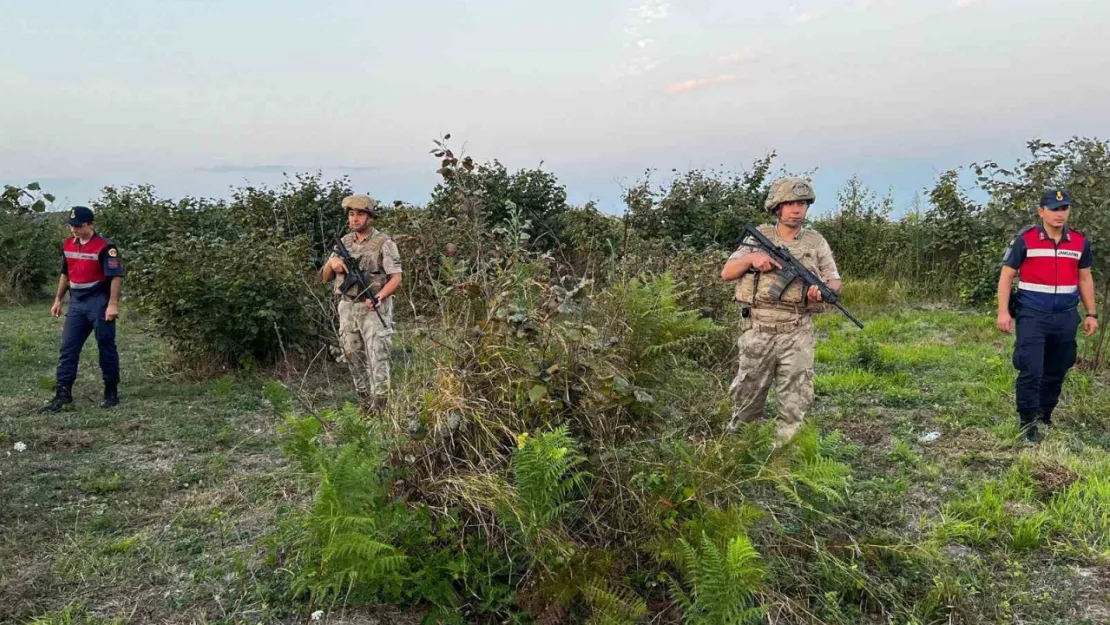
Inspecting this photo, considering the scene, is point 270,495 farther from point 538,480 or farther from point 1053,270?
point 1053,270

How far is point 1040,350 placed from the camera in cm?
461

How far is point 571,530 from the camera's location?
2795 millimetres

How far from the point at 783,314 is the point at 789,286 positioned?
0.18 m

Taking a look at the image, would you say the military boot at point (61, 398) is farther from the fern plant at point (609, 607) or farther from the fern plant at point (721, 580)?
the fern plant at point (721, 580)

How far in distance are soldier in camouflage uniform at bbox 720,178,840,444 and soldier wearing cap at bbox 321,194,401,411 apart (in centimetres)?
242

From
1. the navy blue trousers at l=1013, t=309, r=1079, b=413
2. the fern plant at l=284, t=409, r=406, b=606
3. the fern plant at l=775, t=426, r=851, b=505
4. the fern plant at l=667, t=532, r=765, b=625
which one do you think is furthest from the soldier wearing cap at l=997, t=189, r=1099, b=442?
the fern plant at l=284, t=409, r=406, b=606

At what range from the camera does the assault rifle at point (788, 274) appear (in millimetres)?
3924

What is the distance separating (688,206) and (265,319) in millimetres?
7089

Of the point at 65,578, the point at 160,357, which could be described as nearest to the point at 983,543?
the point at 65,578

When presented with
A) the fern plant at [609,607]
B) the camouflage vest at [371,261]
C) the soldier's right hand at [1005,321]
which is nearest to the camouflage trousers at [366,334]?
the camouflage vest at [371,261]

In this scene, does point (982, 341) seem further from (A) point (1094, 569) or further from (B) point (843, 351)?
(A) point (1094, 569)

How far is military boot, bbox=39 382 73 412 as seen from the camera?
218 inches

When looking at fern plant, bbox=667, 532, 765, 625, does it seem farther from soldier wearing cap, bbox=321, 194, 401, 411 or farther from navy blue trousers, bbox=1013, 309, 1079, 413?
navy blue trousers, bbox=1013, 309, 1079, 413

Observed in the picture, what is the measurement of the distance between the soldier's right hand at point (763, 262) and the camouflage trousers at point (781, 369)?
1.10 ft
